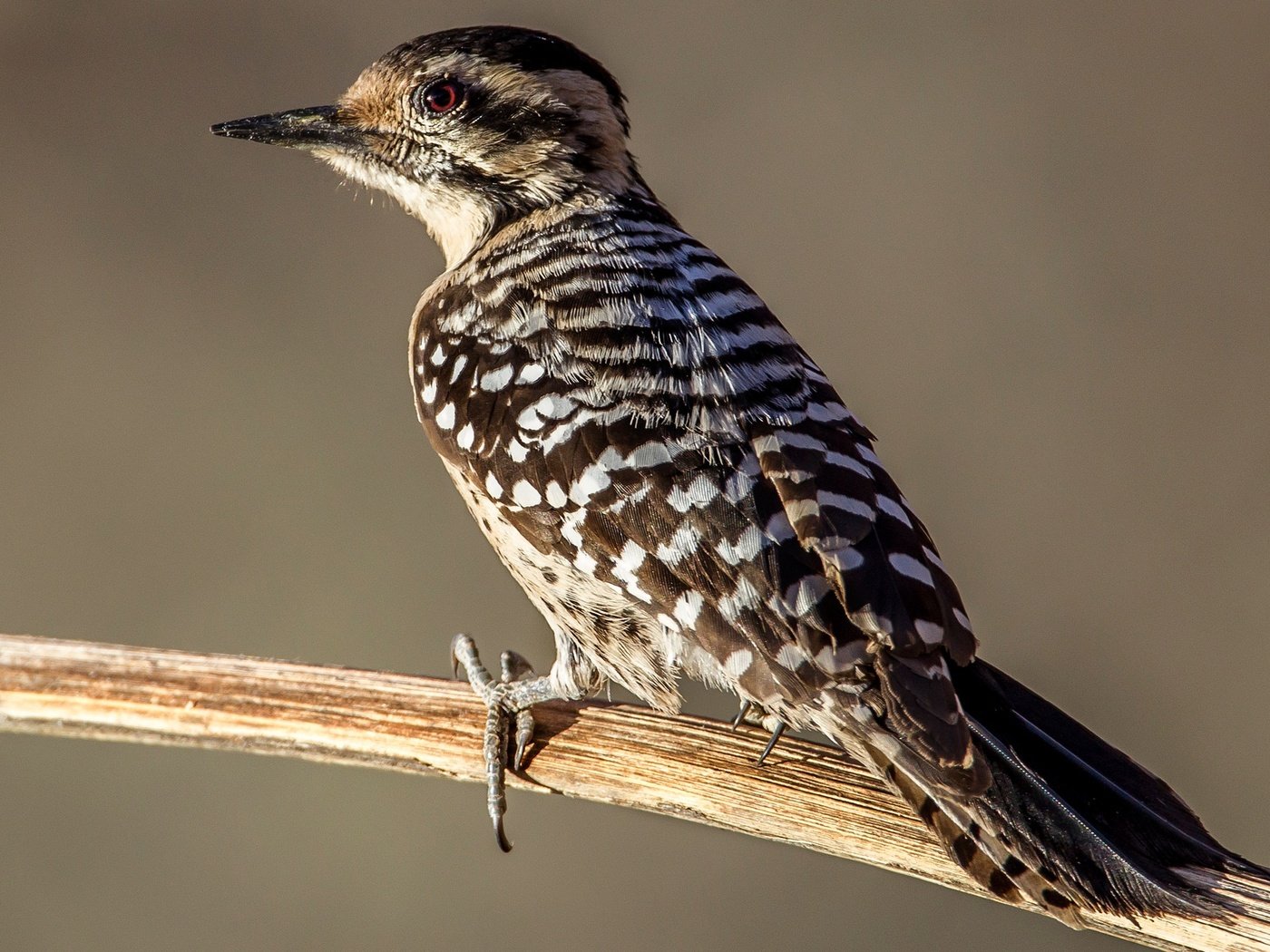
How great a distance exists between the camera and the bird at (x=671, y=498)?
7.64 ft

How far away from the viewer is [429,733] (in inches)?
116

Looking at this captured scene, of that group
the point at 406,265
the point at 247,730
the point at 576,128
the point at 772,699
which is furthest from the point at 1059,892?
the point at 406,265

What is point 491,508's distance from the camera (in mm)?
2955

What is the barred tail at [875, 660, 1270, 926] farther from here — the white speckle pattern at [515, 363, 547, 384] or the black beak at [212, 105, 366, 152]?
the black beak at [212, 105, 366, 152]

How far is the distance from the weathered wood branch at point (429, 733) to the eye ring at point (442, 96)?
159 centimetres

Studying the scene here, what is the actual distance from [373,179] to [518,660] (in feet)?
4.80

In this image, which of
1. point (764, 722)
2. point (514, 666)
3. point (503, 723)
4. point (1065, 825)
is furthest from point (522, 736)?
point (1065, 825)

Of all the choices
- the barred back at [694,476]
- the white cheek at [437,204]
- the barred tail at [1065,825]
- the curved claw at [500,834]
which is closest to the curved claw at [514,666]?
the curved claw at [500,834]

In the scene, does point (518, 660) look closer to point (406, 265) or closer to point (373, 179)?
point (373, 179)

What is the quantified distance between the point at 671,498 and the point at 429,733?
2.93 feet

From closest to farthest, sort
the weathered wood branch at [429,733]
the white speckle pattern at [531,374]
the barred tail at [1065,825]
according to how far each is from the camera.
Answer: the barred tail at [1065,825] → the weathered wood branch at [429,733] → the white speckle pattern at [531,374]

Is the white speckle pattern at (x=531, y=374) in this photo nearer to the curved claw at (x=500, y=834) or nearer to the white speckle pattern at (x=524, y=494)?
the white speckle pattern at (x=524, y=494)

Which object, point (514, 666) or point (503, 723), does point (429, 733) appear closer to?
point (503, 723)

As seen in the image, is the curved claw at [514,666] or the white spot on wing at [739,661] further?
the curved claw at [514,666]
